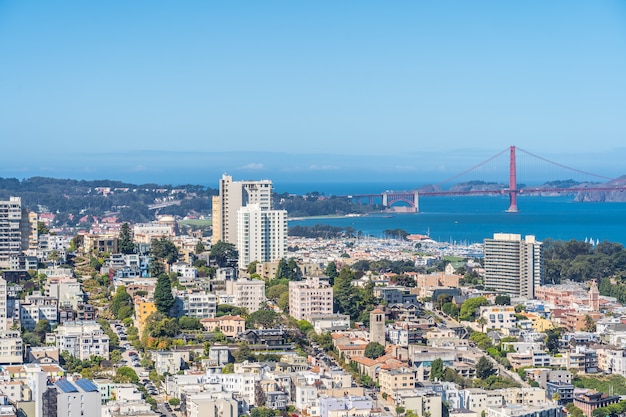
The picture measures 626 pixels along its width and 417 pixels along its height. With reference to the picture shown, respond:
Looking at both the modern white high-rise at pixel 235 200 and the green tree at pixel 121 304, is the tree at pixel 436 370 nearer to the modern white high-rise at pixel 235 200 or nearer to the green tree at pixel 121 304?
the green tree at pixel 121 304

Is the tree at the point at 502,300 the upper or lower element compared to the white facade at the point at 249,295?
lower

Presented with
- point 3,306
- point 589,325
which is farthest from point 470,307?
point 3,306

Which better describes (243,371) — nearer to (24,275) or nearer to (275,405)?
(275,405)

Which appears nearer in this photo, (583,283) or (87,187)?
(583,283)

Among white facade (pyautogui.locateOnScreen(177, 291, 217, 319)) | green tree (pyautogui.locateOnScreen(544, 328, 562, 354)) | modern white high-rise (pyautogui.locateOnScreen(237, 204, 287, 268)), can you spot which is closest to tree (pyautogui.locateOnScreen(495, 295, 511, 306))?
green tree (pyautogui.locateOnScreen(544, 328, 562, 354))

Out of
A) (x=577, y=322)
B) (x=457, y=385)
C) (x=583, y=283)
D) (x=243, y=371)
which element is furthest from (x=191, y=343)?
(x=583, y=283)

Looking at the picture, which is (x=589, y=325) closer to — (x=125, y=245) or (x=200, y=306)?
(x=200, y=306)

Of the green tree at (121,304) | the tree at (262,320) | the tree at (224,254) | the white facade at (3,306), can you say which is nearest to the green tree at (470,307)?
the tree at (262,320)
